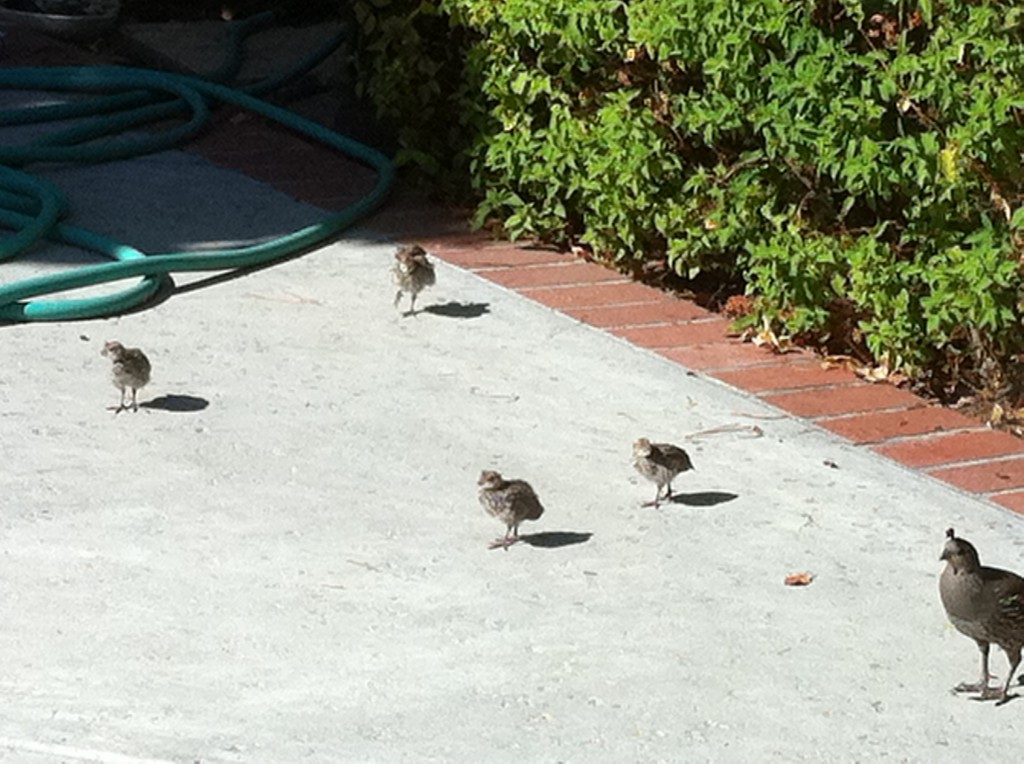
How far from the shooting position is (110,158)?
940 cm

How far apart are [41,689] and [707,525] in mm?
2039

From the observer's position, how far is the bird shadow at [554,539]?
233 inches

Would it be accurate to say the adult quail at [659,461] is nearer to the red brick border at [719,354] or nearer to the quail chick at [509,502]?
the quail chick at [509,502]

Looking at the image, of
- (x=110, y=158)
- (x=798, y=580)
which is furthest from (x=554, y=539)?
(x=110, y=158)

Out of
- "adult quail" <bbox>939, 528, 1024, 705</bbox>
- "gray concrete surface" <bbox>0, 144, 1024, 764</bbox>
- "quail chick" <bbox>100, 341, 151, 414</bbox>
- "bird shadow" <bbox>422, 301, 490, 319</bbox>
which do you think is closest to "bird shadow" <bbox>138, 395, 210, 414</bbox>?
"gray concrete surface" <bbox>0, 144, 1024, 764</bbox>

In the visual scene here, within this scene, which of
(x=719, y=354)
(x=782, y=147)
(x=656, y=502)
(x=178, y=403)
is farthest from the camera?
(x=719, y=354)

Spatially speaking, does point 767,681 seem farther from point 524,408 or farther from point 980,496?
point 524,408

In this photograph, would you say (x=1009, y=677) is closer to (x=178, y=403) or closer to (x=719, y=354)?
Result: (x=719, y=354)

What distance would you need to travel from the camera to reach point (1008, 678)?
5043 mm

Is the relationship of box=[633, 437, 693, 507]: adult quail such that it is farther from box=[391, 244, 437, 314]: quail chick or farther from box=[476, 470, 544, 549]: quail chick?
box=[391, 244, 437, 314]: quail chick

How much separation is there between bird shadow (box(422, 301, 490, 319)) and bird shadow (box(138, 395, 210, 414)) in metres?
1.21

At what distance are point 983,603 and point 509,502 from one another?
1421 mm

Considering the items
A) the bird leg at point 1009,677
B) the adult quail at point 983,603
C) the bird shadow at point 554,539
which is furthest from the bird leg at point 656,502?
the bird leg at point 1009,677

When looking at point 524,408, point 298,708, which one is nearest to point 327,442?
point 524,408
